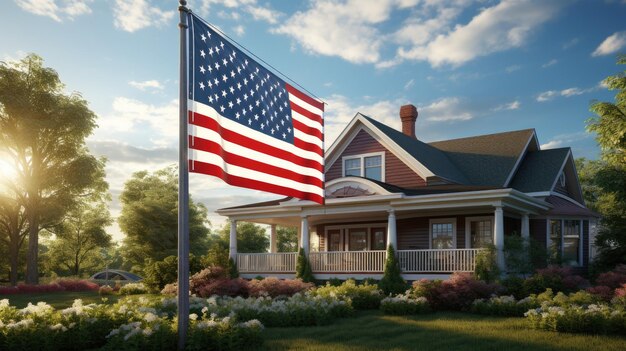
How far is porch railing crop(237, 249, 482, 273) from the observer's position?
20.5 m

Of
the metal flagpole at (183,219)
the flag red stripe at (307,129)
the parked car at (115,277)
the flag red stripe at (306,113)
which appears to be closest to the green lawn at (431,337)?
the metal flagpole at (183,219)

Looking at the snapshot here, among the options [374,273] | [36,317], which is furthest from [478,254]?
[36,317]

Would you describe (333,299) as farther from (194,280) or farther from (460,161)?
(460,161)

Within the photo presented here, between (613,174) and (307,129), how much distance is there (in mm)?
19903

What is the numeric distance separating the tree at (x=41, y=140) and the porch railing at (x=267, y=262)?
1444cm

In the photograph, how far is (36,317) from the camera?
387 inches

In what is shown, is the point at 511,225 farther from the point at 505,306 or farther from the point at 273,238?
the point at 273,238

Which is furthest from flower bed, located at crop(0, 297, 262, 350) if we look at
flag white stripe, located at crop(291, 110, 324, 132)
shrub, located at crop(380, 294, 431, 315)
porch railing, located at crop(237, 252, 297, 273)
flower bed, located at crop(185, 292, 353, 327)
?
porch railing, located at crop(237, 252, 297, 273)

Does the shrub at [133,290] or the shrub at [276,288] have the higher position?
the shrub at [276,288]

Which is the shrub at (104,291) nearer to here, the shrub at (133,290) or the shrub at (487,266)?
the shrub at (133,290)

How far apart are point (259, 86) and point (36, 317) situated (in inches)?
233

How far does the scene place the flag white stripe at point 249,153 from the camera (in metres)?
9.11

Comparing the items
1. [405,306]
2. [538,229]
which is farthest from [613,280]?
[538,229]

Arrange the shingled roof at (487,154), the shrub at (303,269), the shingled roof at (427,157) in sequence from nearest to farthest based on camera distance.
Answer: the shrub at (303,269) → the shingled roof at (427,157) → the shingled roof at (487,154)
